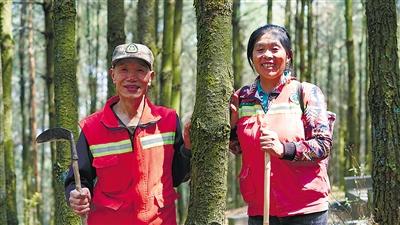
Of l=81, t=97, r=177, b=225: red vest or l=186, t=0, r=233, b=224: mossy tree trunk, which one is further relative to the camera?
l=81, t=97, r=177, b=225: red vest

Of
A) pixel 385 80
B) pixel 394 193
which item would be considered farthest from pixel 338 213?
pixel 385 80

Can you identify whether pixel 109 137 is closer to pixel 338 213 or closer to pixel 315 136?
pixel 315 136

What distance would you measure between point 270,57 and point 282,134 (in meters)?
0.43

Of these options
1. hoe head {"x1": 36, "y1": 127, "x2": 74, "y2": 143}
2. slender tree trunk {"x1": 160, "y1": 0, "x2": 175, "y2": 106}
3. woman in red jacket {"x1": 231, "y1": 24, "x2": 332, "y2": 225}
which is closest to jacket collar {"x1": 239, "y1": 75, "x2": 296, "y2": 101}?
woman in red jacket {"x1": 231, "y1": 24, "x2": 332, "y2": 225}

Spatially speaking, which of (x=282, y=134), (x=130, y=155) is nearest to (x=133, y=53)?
(x=130, y=155)

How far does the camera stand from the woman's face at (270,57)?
10.4ft

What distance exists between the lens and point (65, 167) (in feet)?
16.2

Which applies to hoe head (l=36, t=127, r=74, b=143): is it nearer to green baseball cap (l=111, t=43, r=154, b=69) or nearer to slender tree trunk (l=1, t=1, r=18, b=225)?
green baseball cap (l=111, t=43, r=154, b=69)

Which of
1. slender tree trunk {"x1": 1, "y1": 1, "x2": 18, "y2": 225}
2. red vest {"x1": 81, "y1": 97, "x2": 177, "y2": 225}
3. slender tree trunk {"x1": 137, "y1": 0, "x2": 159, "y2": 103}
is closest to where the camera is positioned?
red vest {"x1": 81, "y1": 97, "x2": 177, "y2": 225}

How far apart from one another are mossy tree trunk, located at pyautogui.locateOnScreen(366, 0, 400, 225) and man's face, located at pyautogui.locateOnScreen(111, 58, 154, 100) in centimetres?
292

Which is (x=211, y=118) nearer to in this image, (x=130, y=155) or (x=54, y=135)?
(x=130, y=155)

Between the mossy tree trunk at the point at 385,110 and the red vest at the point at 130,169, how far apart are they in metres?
2.80

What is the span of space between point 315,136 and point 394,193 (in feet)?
8.59

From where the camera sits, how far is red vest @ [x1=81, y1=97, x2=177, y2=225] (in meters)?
3.15
